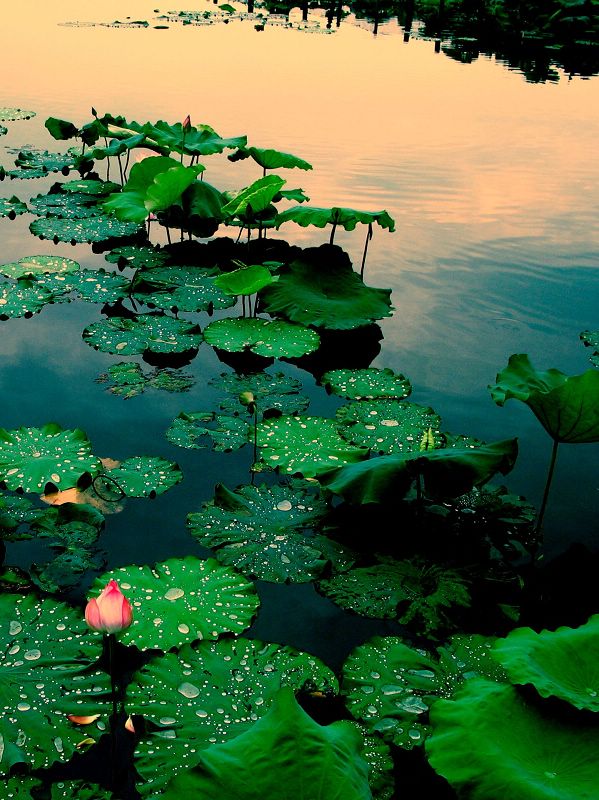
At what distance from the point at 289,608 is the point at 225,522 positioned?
15.3 inches

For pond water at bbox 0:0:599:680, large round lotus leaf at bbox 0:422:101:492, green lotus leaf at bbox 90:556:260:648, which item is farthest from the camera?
pond water at bbox 0:0:599:680

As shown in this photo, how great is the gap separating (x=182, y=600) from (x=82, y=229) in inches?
152

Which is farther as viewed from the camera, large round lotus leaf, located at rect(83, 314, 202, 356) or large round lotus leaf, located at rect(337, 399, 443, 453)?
large round lotus leaf, located at rect(83, 314, 202, 356)

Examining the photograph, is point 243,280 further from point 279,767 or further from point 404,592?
point 279,767

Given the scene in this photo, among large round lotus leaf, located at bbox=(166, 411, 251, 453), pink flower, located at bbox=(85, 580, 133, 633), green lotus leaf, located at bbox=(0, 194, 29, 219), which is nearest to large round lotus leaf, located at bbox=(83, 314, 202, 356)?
large round lotus leaf, located at bbox=(166, 411, 251, 453)

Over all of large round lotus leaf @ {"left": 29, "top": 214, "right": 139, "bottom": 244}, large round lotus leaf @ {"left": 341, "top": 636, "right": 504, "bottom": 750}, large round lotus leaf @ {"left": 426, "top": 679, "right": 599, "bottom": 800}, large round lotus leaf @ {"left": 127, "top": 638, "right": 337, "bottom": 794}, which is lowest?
large round lotus leaf @ {"left": 341, "top": 636, "right": 504, "bottom": 750}

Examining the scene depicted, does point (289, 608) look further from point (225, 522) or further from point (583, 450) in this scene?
point (583, 450)

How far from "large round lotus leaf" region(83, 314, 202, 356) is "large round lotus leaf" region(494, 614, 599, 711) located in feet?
8.07

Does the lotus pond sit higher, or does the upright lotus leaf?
the upright lotus leaf

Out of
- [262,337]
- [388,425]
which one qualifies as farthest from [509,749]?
[262,337]

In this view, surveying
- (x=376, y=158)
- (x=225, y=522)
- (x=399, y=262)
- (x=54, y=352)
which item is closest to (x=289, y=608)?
(x=225, y=522)

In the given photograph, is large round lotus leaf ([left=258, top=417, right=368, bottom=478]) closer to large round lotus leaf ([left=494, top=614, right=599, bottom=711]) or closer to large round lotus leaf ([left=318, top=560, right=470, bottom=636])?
large round lotus leaf ([left=318, top=560, right=470, bottom=636])

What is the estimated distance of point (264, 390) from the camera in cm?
333

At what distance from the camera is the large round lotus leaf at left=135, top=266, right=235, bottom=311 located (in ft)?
13.6
